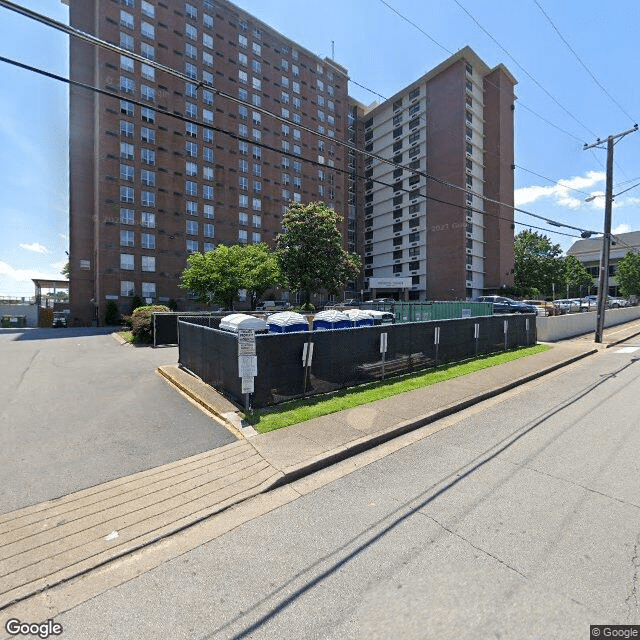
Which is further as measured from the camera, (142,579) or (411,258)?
(411,258)

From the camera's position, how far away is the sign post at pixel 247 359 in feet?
21.6

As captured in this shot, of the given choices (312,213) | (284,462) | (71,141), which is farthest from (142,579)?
(71,141)

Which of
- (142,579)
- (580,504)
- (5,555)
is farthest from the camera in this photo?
(580,504)

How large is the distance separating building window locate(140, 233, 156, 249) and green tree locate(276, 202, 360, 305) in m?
19.9

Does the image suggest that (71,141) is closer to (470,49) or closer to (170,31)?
(170,31)

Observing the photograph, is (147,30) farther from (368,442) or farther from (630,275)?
(630,275)

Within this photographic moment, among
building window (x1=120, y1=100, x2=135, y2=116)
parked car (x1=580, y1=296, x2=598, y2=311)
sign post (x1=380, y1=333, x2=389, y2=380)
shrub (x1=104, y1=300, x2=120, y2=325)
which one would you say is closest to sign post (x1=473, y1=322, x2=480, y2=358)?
sign post (x1=380, y1=333, x2=389, y2=380)

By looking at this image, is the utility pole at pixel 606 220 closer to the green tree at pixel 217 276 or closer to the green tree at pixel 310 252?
the green tree at pixel 310 252

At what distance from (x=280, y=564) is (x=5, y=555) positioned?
2537 mm

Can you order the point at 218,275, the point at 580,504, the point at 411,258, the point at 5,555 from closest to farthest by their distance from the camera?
the point at 5,555 → the point at 580,504 → the point at 218,275 → the point at 411,258

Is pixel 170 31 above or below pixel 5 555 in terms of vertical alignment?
above

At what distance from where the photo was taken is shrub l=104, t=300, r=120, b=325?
1654 inches

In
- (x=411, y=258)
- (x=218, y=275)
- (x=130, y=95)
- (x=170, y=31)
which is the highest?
(x=170, y=31)

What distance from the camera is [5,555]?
3252 mm
